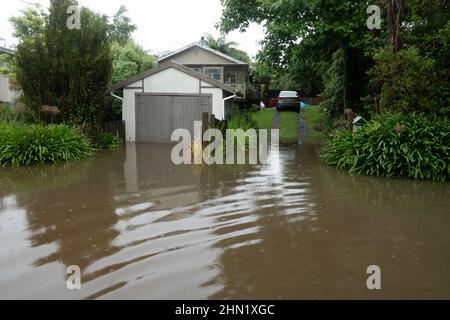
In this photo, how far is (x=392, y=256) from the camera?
520 centimetres

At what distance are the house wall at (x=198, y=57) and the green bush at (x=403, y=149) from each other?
1910 cm

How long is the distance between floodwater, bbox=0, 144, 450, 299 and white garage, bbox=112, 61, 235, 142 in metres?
7.01

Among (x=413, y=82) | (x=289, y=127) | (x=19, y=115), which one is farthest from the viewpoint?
(x=289, y=127)

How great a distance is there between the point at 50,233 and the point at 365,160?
24.6ft

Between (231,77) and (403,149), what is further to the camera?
(231,77)

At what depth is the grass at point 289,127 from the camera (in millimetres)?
18184

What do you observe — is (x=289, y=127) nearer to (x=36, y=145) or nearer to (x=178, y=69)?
(x=178, y=69)

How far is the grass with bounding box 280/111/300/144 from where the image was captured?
716 inches

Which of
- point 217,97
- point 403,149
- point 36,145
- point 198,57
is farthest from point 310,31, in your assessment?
point 198,57

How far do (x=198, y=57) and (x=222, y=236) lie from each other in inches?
961

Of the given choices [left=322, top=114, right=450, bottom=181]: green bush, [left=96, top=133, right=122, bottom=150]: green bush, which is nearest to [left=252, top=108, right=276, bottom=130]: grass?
[left=96, top=133, right=122, bottom=150]: green bush

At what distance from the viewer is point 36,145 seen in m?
11.7

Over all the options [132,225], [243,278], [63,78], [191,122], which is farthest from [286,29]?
[243,278]

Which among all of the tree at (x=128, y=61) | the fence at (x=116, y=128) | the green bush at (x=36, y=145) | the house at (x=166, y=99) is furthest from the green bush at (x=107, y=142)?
the tree at (x=128, y=61)
